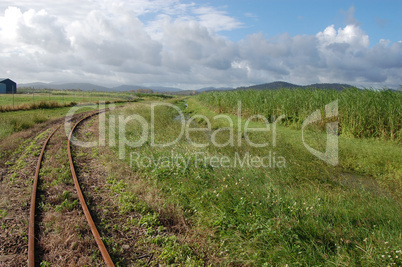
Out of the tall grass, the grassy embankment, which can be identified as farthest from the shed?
the grassy embankment

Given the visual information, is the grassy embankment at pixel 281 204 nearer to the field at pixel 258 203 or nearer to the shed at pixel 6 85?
the field at pixel 258 203

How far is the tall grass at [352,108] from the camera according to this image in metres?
11.4

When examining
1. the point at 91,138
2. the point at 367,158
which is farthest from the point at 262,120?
the point at 91,138

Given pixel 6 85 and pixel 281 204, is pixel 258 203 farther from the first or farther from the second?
pixel 6 85

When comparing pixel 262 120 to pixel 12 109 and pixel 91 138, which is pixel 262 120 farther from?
pixel 12 109

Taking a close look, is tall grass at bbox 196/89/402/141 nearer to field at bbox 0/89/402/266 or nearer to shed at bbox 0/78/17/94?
field at bbox 0/89/402/266

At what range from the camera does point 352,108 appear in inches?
488

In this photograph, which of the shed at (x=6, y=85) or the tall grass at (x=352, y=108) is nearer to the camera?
the tall grass at (x=352, y=108)

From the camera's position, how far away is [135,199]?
580 centimetres

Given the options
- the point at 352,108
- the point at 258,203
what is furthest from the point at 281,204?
the point at 352,108

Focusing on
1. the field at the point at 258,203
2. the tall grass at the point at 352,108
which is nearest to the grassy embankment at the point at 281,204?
the field at the point at 258,203

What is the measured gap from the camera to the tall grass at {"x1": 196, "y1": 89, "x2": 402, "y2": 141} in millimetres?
11359

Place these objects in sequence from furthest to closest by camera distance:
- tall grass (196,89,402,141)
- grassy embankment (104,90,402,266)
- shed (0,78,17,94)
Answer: shed (0,78,17,94), tall grass (196,89,402,141), grassy embankment (104,90,402,266)

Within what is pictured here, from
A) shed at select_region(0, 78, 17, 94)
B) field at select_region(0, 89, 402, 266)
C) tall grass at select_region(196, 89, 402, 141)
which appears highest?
shed at select_region(0, 78, 17, 94)
